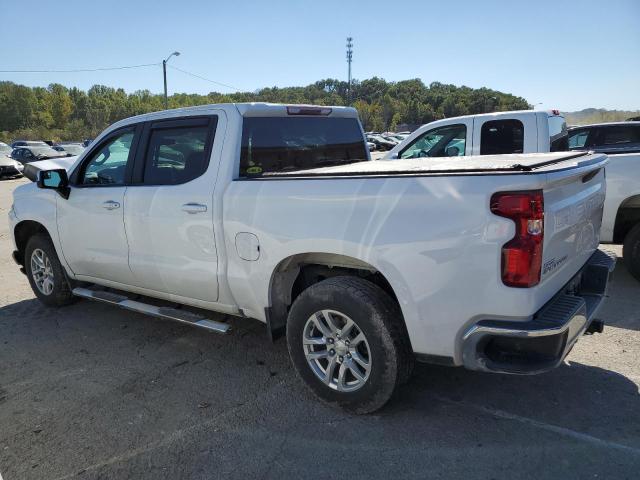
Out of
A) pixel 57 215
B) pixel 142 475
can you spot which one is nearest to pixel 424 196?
pixel 142 475

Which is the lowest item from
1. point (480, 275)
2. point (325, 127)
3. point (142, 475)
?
point (142, 475)

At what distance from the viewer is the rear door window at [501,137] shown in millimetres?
6578

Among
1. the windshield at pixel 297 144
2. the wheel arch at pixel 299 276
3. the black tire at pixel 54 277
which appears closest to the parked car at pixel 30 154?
the black tire at pixel 54 277

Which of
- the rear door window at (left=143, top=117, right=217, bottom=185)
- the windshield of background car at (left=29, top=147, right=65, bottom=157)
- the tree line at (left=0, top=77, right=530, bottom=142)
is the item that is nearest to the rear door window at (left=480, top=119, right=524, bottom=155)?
the rear door window at (left=143, top=117, right=217, bottom=185)

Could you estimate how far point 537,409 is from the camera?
3.16 m

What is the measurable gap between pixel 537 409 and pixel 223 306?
7.26 feet

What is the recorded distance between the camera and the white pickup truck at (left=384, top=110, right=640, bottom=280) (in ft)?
18.2

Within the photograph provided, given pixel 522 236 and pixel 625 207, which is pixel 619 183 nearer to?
pixel 625 207

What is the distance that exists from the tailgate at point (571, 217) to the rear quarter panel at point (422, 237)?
10 cm

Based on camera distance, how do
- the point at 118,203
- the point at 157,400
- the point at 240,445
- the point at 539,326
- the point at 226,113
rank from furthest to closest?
the point at 118,203 < the point at 226,113 < the point at 157,400 < the point at 240,445 < the point at 539,326

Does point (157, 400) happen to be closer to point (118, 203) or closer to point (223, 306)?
point (223, 306)

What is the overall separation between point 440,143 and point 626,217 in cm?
248

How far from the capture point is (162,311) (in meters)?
4.11

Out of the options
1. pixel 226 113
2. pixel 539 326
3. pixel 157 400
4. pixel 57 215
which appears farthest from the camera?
pixel 57 215
